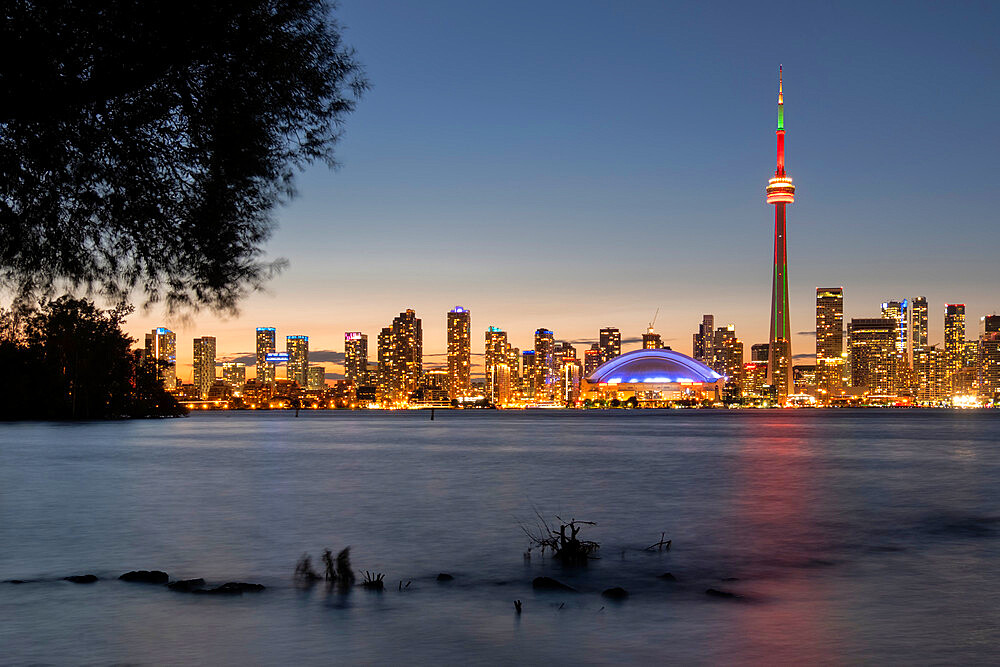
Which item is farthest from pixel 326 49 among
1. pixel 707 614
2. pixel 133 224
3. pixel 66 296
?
pixel 707 614

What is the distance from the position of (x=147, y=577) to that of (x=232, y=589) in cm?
176

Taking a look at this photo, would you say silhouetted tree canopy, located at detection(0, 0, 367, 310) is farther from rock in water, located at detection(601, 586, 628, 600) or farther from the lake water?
rock in water, located at detection(601, 586, 628, 600)

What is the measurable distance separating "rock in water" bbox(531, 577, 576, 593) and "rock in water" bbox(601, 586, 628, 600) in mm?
A: 518

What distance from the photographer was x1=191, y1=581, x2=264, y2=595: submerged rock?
513 inches

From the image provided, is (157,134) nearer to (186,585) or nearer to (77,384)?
(186,585)

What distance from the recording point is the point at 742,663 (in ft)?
31.7

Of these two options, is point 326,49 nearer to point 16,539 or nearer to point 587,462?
point 16,539

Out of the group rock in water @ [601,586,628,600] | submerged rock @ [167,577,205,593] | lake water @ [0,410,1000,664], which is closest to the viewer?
lake water @ [0,410,1000,664]

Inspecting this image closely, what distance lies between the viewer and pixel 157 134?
6.80m

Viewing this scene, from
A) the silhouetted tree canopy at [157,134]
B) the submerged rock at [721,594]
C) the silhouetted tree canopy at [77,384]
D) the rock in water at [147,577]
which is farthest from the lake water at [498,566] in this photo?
the silhouetted tree canopy at [77,384]

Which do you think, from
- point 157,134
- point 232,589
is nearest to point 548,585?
point 232,589

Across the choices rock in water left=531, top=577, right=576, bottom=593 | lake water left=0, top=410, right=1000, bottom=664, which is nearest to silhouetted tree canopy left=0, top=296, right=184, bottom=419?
lake water left=0, top=410, right=1000, bottom=664

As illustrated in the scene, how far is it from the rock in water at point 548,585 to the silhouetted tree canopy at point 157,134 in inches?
309

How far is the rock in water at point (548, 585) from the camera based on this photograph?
529 inches
